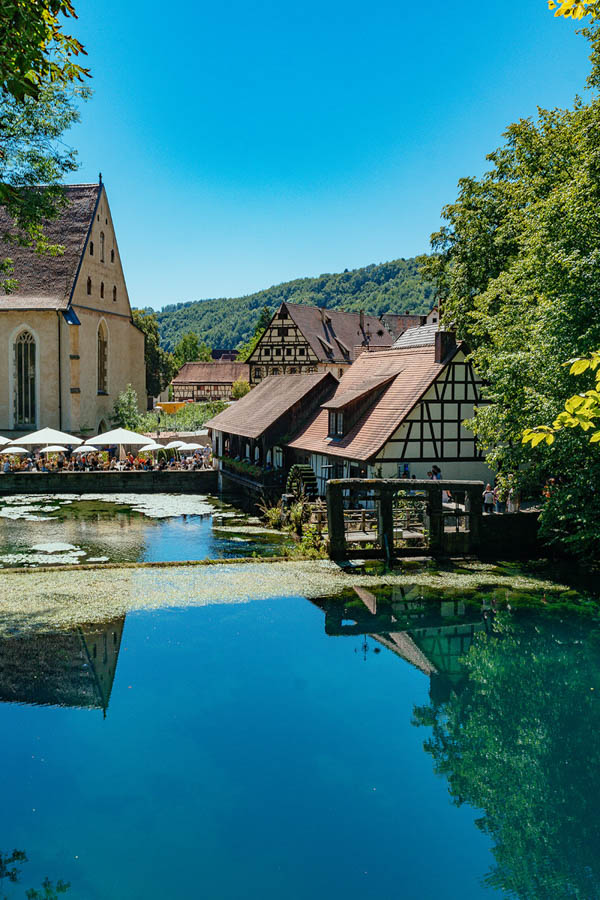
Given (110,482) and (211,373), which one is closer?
(110,482)

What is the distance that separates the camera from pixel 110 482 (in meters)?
35.2

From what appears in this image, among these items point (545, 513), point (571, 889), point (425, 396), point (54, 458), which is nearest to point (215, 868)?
point (571, 889)

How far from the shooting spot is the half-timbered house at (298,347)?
6156 centimetres

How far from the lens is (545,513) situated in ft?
57.3

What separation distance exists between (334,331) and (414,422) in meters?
42.9

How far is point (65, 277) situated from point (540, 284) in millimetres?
30802

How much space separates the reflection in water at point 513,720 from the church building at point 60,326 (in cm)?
2927

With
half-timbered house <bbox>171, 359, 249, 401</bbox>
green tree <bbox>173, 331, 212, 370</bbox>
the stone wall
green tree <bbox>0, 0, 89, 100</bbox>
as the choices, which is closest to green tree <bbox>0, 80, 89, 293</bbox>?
green tree <bbox>0, 0, 89, 100</bbox>

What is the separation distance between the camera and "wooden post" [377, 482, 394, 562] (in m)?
19.8

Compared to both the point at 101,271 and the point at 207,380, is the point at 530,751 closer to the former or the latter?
the point at 101,271

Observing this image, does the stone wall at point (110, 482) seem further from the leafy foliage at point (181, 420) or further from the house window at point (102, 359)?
the house window at point (102, 359)

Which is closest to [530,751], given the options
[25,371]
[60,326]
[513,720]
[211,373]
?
[513,720]

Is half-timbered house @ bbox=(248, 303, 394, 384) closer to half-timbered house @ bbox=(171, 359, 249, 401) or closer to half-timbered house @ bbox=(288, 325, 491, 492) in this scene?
half-timbered house @ bbox=(171, 359, 249, 401)

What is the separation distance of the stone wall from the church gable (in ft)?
37.7
